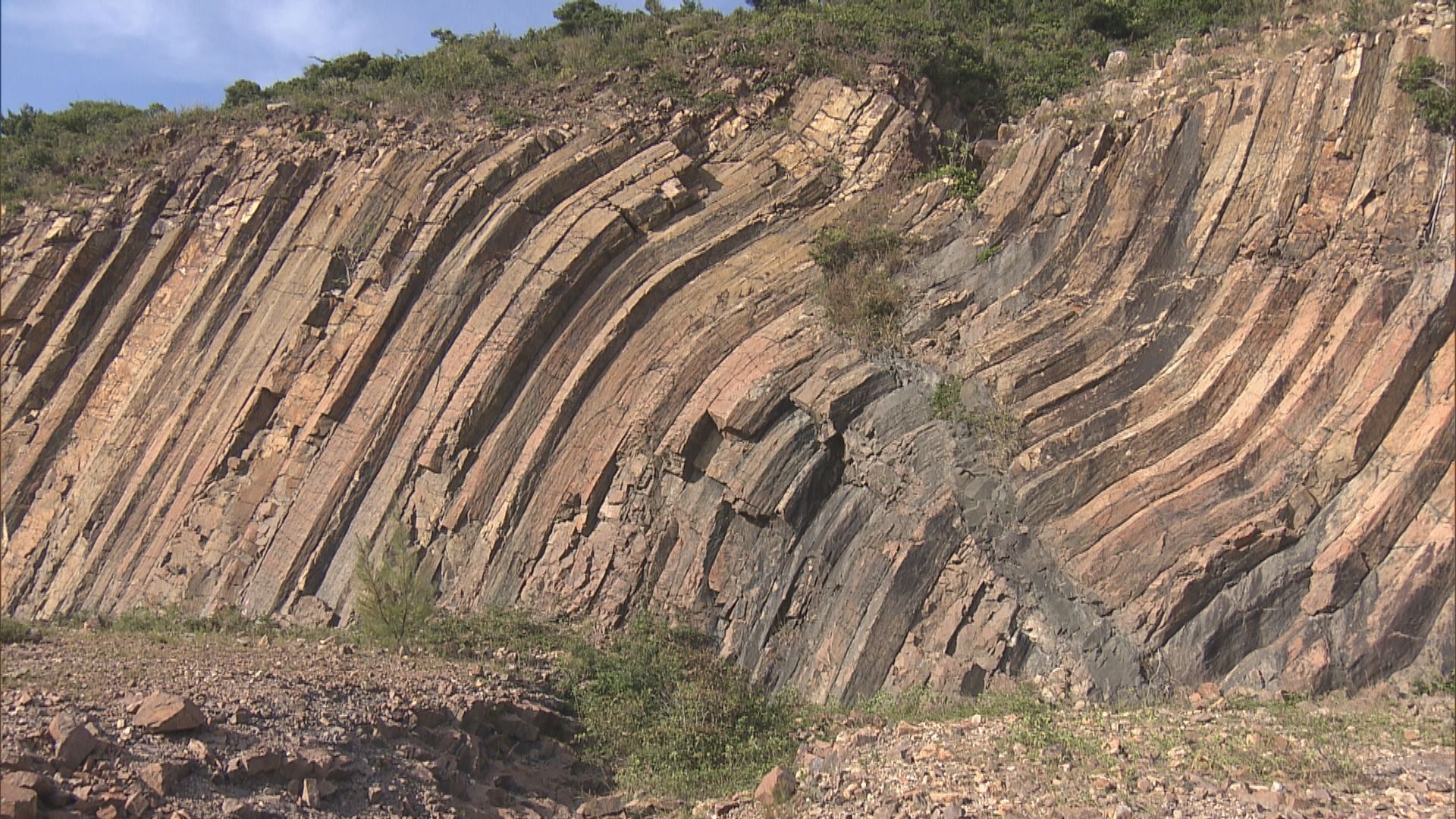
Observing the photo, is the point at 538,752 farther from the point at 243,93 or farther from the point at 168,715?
the point at 243,93

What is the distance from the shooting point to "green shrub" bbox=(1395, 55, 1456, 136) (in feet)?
37.2

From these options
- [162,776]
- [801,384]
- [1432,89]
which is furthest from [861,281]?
[162,776]

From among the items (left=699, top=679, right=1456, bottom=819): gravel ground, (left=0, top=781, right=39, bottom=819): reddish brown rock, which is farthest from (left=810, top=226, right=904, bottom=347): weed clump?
(left=0, top=781, right=39, bottom=819): reddish brown rock

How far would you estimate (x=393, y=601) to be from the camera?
37.7 feet

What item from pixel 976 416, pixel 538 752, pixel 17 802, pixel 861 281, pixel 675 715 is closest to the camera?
pixel 17 802

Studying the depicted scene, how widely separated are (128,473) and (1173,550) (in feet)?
41.1

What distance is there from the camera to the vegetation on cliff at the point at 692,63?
16.9m

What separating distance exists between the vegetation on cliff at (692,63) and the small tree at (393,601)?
7312 mm

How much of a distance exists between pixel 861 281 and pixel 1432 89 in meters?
6.25

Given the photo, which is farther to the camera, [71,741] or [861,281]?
[861,281]

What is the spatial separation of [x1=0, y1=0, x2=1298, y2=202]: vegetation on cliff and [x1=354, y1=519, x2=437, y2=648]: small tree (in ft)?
24.0

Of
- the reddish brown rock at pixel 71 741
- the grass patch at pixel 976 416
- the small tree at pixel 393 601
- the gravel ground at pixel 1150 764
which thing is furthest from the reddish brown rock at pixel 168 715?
the grass patch at pixel 976 416

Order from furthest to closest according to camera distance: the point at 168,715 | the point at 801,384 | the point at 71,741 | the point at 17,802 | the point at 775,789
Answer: the point at 801,384
the point at 775,789
the point at 168,715
the point at 71,741
the point at 17,802

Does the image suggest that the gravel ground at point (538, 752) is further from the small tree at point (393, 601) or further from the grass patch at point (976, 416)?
the grass patch at point (976, 416)
